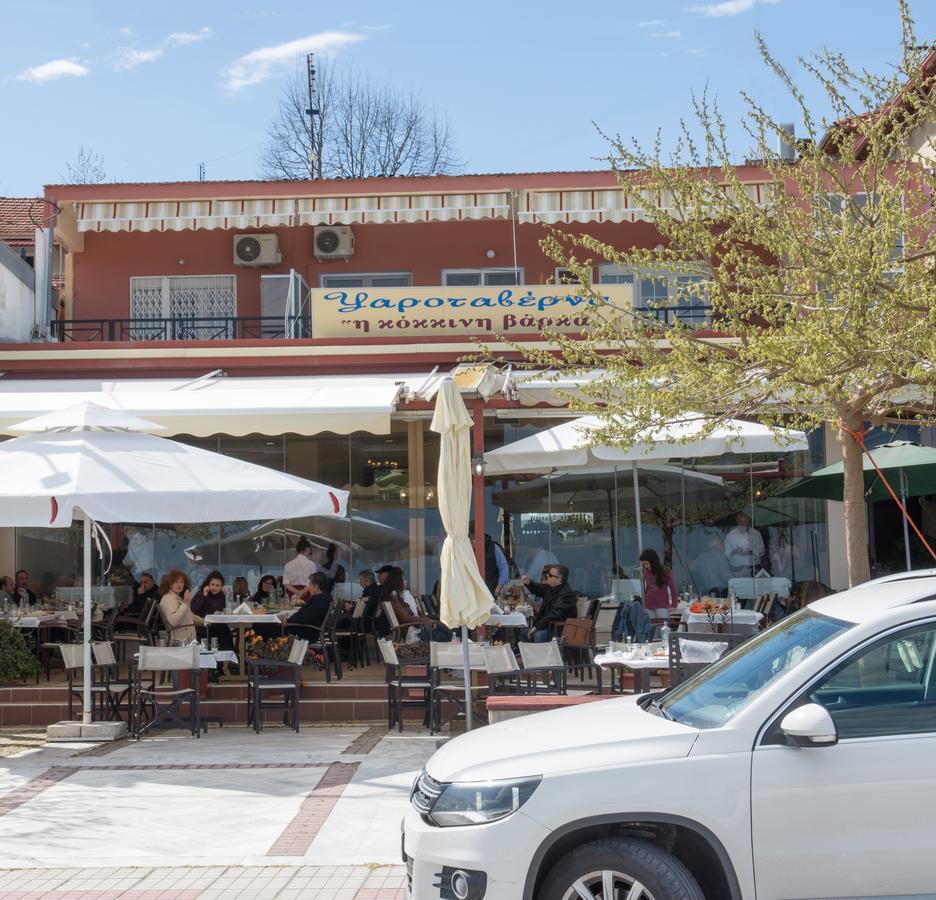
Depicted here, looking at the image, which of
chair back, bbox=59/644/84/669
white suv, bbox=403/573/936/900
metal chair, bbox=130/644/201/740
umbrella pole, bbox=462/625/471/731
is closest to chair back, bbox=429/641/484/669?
umbrella pole, bbox=462/625/471/731

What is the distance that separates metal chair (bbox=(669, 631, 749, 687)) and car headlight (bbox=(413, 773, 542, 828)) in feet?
15.8

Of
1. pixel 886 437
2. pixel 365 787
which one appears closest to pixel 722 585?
pixel 886 437

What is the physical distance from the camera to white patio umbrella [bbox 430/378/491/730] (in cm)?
1148

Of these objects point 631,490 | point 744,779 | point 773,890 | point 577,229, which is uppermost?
point 577,229

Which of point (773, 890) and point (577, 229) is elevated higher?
point (577, 229)

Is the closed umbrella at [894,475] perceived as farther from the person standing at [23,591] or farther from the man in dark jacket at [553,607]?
the person standing at [23,591]

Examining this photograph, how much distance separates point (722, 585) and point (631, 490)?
1927 millimetres

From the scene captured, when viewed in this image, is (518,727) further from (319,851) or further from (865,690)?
(319,851)

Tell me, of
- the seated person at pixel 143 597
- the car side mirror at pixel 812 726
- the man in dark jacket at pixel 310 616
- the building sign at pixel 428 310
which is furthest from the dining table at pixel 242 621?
the car side mirror at pixel 812 726

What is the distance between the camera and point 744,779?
15.5 ft

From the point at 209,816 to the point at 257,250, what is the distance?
1414cm

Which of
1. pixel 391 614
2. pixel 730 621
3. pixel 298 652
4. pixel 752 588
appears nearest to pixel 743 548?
pixel 752 588

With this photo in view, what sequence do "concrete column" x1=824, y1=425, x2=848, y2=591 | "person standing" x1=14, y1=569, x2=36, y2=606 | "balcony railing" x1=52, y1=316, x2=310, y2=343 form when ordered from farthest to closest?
"balcony railing" x1=52, y1=316, x2=310, y2=343, "concrete column" x1=824, y1=425, x2=848, y2=591, "person standing" x1=14, y1=569, x2=36, y2=606

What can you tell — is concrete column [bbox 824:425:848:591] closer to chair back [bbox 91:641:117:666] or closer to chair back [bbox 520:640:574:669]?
chair back [bbox 520:640:574:669]
